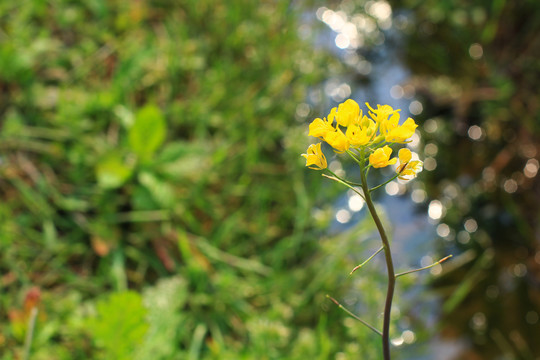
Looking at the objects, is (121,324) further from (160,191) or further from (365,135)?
(365,135)

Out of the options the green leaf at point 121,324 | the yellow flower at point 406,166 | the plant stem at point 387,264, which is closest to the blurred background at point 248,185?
the green leaf at point 121,324

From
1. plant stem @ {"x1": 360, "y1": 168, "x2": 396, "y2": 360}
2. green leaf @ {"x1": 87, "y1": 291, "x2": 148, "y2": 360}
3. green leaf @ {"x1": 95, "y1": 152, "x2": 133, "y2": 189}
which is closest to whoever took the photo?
plant stem @ {"x1": 360, "y1": 168, "x2": 396, "y2": 360}

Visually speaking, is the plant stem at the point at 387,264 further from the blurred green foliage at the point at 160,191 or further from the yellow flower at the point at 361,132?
the blurred green foliage at the point at 160,191

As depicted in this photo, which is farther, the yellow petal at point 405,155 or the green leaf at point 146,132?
the green leaf at point 146,132

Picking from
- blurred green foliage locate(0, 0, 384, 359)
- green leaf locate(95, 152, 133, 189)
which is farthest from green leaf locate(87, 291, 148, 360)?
green leaf locate(95, 152, 133, 189)

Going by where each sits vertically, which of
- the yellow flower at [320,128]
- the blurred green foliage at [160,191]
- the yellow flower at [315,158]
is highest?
the yellow flower at [320,128]

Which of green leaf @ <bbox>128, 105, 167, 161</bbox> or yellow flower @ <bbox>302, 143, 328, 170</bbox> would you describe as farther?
green leaf @ <bbox>128, 105, 167, 161</bbox>

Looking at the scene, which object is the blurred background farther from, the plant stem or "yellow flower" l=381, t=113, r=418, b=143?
"yellow flower" l=381, t=113, r=418, b=143

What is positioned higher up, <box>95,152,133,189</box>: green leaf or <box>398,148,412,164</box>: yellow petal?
<box>398,148,412,164</box>: yellow petal
